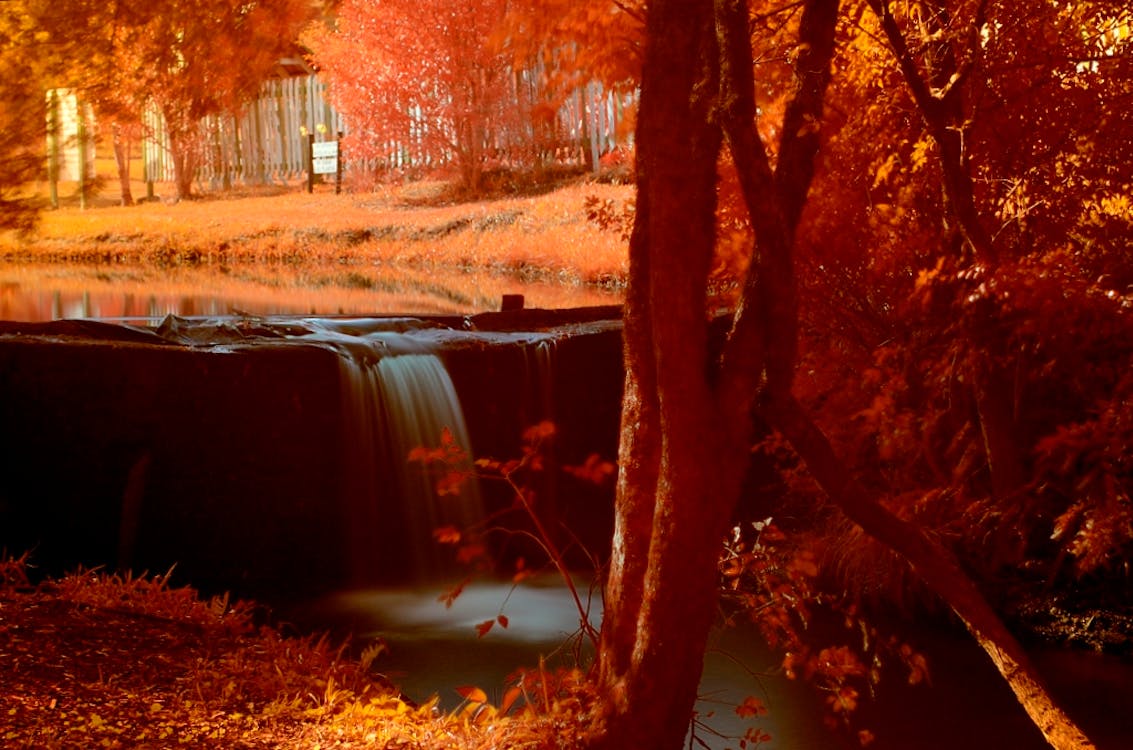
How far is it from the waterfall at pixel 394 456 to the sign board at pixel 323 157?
19283 millimetres

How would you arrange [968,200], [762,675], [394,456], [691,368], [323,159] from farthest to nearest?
[323,159] → [394,456] → [762,675] → [968,200] → [691,368]

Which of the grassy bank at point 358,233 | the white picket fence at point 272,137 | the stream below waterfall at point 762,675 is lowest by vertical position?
the stream below waterfall at point 762,675

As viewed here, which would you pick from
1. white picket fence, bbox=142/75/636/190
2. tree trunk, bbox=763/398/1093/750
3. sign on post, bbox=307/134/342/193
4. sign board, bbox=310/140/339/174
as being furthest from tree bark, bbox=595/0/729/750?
sign board, bbox=310/140/339/174

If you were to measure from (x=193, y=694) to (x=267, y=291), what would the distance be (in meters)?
14.4

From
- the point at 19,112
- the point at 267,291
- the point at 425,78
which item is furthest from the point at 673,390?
the point at 425,78

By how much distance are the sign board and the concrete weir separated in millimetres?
18367

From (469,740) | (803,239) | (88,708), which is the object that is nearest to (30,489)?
(88,708)

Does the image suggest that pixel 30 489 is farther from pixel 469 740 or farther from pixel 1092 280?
pixel 1092 280

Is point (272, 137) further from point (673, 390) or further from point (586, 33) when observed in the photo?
point (673, 390)

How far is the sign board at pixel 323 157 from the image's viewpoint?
27406 mm

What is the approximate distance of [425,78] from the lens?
2264 cm

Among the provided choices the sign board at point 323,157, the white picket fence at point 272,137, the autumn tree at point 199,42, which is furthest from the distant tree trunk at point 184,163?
the autumn tree at point 199,42

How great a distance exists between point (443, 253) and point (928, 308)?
13786 mm

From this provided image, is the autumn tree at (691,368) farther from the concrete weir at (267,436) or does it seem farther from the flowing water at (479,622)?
the concrete weir at (267,436)
